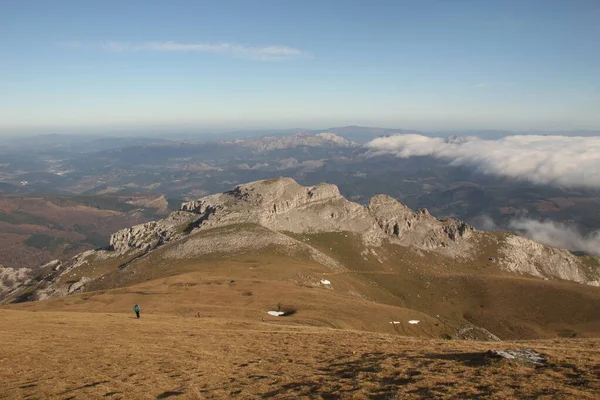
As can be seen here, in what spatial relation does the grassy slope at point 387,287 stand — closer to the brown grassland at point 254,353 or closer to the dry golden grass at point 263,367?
the brown grassland at point 254,353

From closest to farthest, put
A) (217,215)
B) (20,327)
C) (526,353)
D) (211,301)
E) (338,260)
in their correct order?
(526,353), (20,327), (211,301), (338,260), (217,215)

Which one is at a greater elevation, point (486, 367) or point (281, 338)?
point (486, 367)

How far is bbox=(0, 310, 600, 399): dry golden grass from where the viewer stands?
23.7 m

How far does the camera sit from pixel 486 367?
26.8 meters

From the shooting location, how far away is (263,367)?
1216 inches

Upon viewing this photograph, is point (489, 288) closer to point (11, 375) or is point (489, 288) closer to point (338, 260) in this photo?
point (338, 260)

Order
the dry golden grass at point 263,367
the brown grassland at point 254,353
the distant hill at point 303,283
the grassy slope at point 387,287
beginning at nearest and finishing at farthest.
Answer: the dry golden grass at point 263,367
the brown grassland at point 254,353
the distant hill at point 303,283
the grassy slope at point 387,287

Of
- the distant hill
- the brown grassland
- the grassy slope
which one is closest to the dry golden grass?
the brown grassland

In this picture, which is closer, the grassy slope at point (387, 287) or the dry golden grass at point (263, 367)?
the dry golden grass at point (263, 367)

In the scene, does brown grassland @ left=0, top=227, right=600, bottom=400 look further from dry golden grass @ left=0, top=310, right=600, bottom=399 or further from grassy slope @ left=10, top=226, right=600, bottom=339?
grassy slope @ left=10, top=226, right=600, bottom=339

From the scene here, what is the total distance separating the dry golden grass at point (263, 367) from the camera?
23656 millimetres

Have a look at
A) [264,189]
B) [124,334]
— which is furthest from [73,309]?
[264,189]

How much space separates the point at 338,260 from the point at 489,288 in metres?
65.6

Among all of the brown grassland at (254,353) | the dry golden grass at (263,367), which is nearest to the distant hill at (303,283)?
the brown grassland at (254,353)
